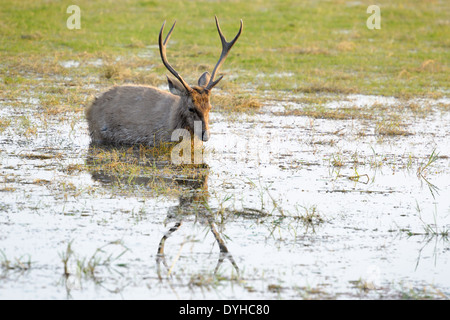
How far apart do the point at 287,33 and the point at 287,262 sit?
15186mm

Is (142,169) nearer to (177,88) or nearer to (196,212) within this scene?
(177,88)

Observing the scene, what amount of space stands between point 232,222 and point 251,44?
40.7 ft

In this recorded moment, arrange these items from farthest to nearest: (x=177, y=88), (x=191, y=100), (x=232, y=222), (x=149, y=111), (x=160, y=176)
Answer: (x=149, y=111) < (x=177, y=88) < (x=191, y=100) < (x=160, y=176) < (x=232, y=222)

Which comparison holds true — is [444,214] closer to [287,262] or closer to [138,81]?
[287,262]

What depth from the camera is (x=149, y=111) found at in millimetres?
9328

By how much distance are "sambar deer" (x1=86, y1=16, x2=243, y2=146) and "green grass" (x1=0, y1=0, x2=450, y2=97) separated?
3.12 meters

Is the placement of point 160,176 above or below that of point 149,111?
below

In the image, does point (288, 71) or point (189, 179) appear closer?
point (189, 179)

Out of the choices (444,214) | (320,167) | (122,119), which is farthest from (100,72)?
(444,214)

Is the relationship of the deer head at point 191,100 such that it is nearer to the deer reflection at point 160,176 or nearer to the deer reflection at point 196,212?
the deer reflection at point 160,176

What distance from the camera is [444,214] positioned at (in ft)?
21.6

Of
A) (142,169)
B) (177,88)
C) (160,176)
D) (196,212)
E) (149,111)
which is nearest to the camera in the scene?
(196,212)

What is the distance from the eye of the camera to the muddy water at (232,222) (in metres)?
4.80

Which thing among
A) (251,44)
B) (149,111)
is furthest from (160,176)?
(251,44)
